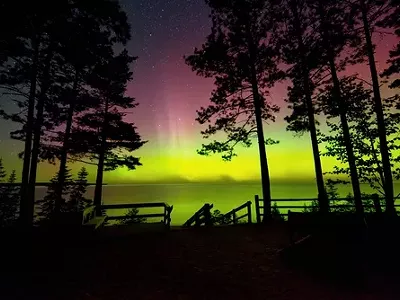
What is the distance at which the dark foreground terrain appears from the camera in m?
4.46

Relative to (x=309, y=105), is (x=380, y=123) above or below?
below

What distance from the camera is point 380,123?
11.3 meters

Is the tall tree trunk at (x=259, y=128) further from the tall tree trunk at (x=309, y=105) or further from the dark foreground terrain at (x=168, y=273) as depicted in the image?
the dark foreground terrain at (x=168, y=273)

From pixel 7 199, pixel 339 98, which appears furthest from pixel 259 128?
pixel 7 199

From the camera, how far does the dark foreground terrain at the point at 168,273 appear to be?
14.6 feet

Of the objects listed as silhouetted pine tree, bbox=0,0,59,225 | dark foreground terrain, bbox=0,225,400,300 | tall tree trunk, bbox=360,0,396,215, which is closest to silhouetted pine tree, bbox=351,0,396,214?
tall tree trunk, bbox=360,0,396,215

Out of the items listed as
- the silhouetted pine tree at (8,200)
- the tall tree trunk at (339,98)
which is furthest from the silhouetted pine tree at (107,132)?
the tall tree trunk at (339,98)

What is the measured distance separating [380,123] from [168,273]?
11.7 m

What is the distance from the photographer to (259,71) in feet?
43.0

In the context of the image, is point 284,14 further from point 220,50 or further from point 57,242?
point 57,242

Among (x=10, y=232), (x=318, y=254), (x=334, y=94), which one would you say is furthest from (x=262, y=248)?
(x=334, y=94)

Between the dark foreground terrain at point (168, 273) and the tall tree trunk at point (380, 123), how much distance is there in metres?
6.72

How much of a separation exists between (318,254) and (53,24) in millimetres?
11825

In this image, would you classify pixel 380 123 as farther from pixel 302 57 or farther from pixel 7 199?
pixel 7 199
